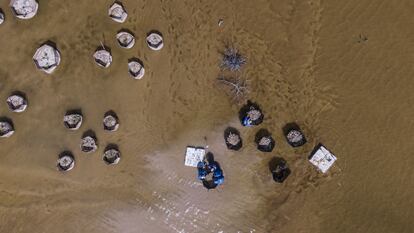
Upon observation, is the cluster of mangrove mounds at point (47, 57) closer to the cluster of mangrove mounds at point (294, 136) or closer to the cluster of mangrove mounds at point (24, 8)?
the cluster of mangrove mounds at point (24, 8)

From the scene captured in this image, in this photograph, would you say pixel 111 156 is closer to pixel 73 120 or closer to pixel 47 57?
pixel 73 120

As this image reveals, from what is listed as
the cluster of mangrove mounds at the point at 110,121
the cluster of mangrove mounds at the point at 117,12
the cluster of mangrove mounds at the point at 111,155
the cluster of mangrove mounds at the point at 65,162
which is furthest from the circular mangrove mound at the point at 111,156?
the cluster of mangrove mounds at the point at 117,12

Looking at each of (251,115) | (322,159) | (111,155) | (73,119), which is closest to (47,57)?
(73,119)

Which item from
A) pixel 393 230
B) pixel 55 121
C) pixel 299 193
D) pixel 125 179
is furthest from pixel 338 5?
pixel 55 121

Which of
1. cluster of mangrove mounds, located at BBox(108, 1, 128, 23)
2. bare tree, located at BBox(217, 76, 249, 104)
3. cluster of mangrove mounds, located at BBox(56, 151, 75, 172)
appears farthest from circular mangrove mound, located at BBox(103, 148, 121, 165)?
cluster of mangrove mounds, located at BBox(108, 1, 128, 23)

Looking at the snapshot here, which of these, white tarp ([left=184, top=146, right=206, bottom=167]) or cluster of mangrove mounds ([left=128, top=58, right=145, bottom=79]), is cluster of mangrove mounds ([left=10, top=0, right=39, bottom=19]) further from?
white tarp ([left=184, top=146, right=206, bottom=167])

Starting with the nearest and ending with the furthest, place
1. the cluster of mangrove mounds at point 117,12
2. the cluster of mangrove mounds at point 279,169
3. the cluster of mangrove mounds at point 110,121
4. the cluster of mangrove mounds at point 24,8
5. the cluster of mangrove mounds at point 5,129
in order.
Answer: the cluster of mangrove mounds at point 24,8 → the cluster of mangrove mounds at point 117,12 → the cluster of mangrove mounds at point 5,129 → the cluster of mangrove mounds at point 110,121 → the cluster of mangrove mounds at point 279,169
